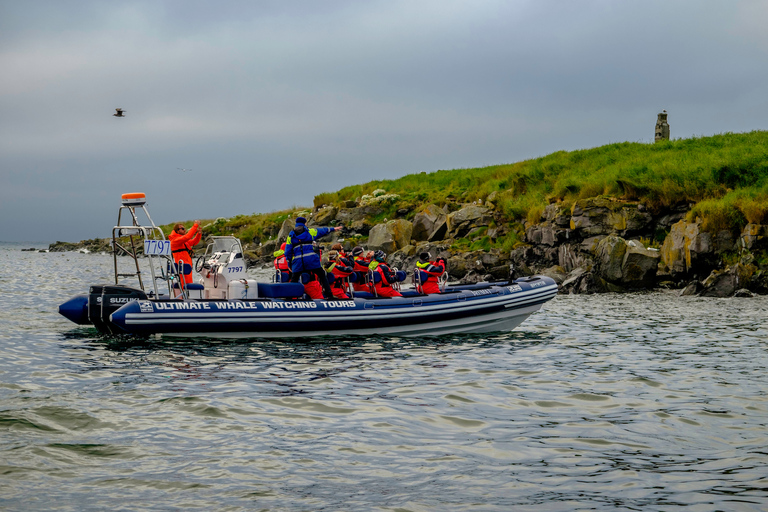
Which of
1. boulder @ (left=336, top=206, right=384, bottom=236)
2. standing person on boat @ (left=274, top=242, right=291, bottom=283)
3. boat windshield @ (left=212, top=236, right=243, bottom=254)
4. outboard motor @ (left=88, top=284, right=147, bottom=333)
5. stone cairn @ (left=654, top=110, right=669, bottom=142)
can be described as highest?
stone cairn @ (left=654, top=110, right=669, bottom=142)

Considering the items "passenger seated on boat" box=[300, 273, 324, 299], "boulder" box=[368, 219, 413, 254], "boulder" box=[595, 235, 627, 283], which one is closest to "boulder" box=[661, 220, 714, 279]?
"boulder" box=[595, 235, 627, 283]

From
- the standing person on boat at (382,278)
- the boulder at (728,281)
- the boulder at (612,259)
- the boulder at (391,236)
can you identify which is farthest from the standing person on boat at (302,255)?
the boulder at (391,236)

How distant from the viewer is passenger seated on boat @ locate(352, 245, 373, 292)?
13.4 meters

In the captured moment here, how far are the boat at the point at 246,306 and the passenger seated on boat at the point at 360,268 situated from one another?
0.37 m

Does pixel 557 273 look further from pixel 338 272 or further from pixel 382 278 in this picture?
pixel 338 272

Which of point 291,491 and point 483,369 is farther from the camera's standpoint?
point 483,369

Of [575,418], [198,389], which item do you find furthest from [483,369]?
[198,389]

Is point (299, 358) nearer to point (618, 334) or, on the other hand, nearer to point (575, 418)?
point (575, 418)

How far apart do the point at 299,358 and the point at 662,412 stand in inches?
211

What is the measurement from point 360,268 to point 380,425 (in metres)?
7.01

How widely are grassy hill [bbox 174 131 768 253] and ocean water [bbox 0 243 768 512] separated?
11.4m

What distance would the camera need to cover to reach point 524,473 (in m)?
5.33

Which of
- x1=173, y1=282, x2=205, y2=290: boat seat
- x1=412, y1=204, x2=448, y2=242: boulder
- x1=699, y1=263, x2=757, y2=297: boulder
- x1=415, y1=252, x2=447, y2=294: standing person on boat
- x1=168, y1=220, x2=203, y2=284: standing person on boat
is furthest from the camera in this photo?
x1=412, y1=204, x2=448, y2=242: boulder

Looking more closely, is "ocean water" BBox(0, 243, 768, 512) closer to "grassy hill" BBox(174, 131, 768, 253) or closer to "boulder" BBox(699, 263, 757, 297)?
"boulder" BBox(699, 263, 757, 297)
